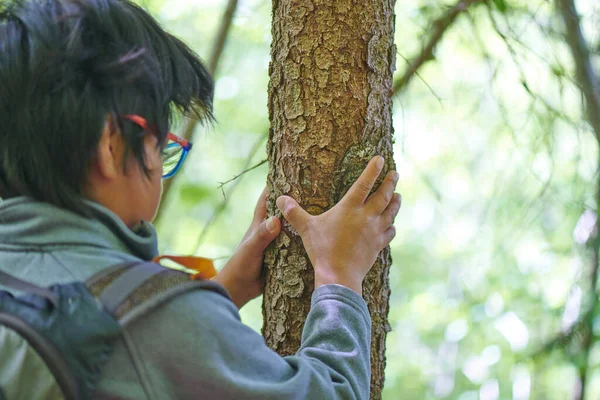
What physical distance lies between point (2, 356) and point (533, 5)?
10.3 feet

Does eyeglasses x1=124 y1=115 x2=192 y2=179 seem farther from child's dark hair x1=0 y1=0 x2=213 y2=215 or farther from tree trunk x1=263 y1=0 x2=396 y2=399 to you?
tree trunk x1=263 y1=0 x2=396 y2=399

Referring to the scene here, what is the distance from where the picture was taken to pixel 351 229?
1.45 meters

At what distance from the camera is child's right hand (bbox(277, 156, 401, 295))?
1.43m

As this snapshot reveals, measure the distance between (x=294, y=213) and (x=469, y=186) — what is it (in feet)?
21.8

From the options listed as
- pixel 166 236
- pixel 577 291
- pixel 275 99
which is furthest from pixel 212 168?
pixel 275 99

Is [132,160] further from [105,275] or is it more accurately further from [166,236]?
[166,236]

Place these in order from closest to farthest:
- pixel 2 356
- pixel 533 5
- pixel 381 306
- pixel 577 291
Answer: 1. pixel 2 356
2. pixel 381 306
3. pixel 577 291
4. pixel 533 5

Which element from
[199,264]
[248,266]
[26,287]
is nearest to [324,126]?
[248,266]

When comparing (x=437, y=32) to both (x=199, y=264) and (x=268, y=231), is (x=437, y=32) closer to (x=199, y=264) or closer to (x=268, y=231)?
(x=268, y=231)

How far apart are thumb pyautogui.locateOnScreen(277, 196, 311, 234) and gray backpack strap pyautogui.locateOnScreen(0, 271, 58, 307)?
67 centimetres

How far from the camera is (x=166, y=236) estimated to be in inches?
268

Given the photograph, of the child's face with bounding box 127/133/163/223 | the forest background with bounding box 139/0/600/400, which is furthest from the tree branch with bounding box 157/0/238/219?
the child's face with bounding box 127/133/163/223

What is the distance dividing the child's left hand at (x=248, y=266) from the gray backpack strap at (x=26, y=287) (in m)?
0.66

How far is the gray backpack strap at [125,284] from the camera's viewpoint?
97cm
